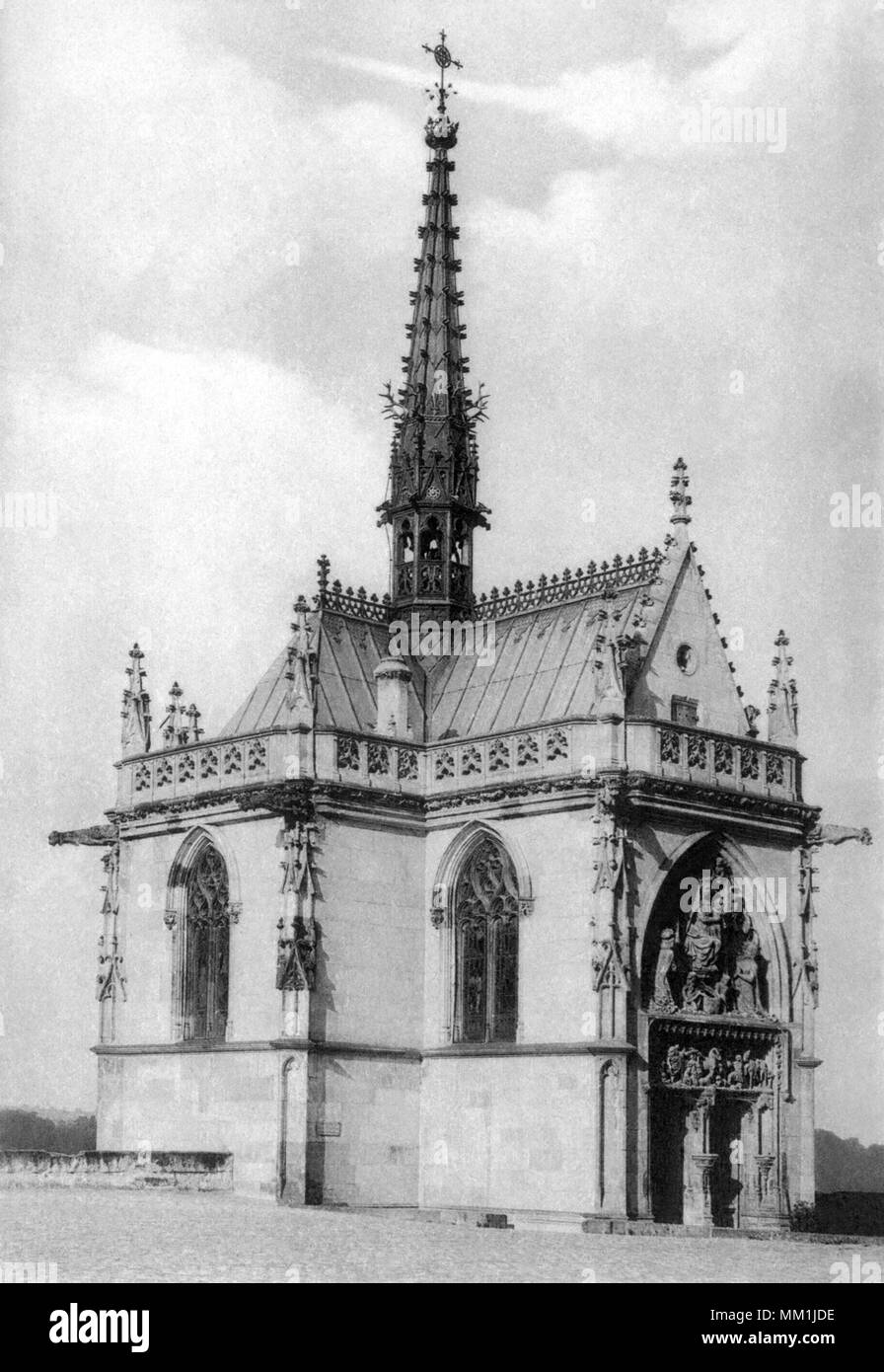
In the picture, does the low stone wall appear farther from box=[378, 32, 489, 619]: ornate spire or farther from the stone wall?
box=[378, 32, 489, 619]: ornate spire

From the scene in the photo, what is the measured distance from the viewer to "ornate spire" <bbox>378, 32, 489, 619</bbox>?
48.6 m

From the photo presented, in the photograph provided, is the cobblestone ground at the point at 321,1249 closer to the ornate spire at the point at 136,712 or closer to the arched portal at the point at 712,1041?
the arched portal at the point at 712,1041

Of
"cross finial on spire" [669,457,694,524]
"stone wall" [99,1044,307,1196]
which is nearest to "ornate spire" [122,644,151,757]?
"stone wall" [99,1044,307,1196]

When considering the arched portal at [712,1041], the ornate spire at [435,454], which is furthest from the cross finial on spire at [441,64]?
the arched portal at [712,1041]

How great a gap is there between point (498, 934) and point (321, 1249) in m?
11.3

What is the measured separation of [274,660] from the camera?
47.6m

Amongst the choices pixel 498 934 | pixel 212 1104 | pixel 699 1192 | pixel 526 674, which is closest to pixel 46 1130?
pixel 212 1104

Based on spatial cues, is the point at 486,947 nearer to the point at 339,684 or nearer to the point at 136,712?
the point at 339,684

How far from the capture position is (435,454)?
48.8m
